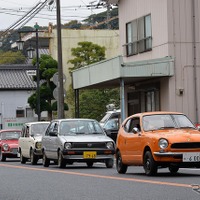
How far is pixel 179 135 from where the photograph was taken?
58.6 feet

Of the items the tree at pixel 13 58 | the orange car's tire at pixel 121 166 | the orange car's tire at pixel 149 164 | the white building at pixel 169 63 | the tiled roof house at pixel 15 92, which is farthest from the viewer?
the tree at pixel 13 58

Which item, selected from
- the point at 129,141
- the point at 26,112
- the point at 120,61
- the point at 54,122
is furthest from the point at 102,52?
the point at 129,141

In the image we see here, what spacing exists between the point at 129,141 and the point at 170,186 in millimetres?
5436

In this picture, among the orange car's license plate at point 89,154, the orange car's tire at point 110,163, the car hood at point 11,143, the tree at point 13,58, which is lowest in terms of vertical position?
the orange car's tire at point 110,163

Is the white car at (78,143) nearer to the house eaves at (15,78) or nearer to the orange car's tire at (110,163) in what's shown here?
the orange car's tire at (110,163)

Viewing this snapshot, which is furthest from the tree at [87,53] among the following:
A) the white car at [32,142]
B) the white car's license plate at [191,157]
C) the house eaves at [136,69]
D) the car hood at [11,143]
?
the white car's license plate at [191,157]

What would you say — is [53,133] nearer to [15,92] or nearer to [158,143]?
[158,143]

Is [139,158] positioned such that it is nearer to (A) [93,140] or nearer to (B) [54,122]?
(A) [93,140]

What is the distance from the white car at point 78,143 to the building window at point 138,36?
469 inches

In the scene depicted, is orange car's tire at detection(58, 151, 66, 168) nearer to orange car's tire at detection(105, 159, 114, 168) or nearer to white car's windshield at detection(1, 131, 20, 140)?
orange car's tire at detection(105, 159, 114, 168)

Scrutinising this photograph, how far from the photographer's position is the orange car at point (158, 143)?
17609 mm

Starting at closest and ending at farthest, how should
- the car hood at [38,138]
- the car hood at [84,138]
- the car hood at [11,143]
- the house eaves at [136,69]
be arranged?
the car hood at [84,138]
the car hood at [38,138]
the house eaves at [136,69]
the car hood at [11,143]

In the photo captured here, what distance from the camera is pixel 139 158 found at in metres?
18.9

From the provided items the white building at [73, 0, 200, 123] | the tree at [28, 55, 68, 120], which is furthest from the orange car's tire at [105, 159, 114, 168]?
the tree at [28, 55, 68, 120]
